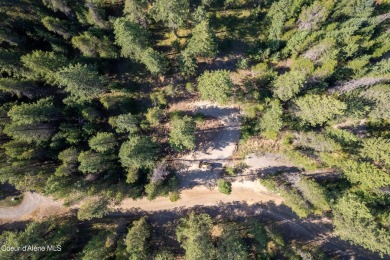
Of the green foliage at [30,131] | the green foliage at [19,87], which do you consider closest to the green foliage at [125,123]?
the green foliage at [30,131]

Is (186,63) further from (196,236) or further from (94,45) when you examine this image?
(196,236)

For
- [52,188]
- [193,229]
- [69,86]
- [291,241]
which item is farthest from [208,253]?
[69,86]

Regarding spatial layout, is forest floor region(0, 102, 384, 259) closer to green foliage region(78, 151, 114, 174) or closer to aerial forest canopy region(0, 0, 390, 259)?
aerial forest canopy region(0, 0, 390, 259)

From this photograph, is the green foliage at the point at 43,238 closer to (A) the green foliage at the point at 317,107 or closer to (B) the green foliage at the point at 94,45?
(B) the green foliage at the point at 94,45

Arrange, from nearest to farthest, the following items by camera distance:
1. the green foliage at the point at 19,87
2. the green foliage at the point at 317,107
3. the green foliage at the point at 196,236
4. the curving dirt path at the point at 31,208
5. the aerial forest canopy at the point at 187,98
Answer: the green foliage at the point at 317,107, the green foliage at the point at 196,236, the aerial forest canopy at the point at 187,98, the green foliage at the point at 19,87, the curving dirt path at the point at 31,208

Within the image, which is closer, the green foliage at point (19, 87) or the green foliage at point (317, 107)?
the green foliage at point (317, 107)

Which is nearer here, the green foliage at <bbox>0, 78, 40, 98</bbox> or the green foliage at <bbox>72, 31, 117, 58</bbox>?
the green foliage at <bbox>0, 78, 40, 98</bbox>

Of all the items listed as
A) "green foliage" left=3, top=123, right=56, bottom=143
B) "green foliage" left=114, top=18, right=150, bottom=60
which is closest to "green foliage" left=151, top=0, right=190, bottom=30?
"green foliage" left=114, top=18, right=150, bottom=60

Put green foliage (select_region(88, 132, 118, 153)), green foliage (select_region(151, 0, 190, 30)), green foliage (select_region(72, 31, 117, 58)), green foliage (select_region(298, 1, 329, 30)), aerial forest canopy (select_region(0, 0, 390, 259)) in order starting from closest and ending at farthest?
green foliage (select_region(151, 0, 190, 30))
aerial forest canopy (select_region(0, 0, 390, 259))
green foliage (select_region(88, 132, 118, 153))
green foliage (select_region(72, 31, 117, 58))
green foliage (select_region(298, 1, 329, 30))
